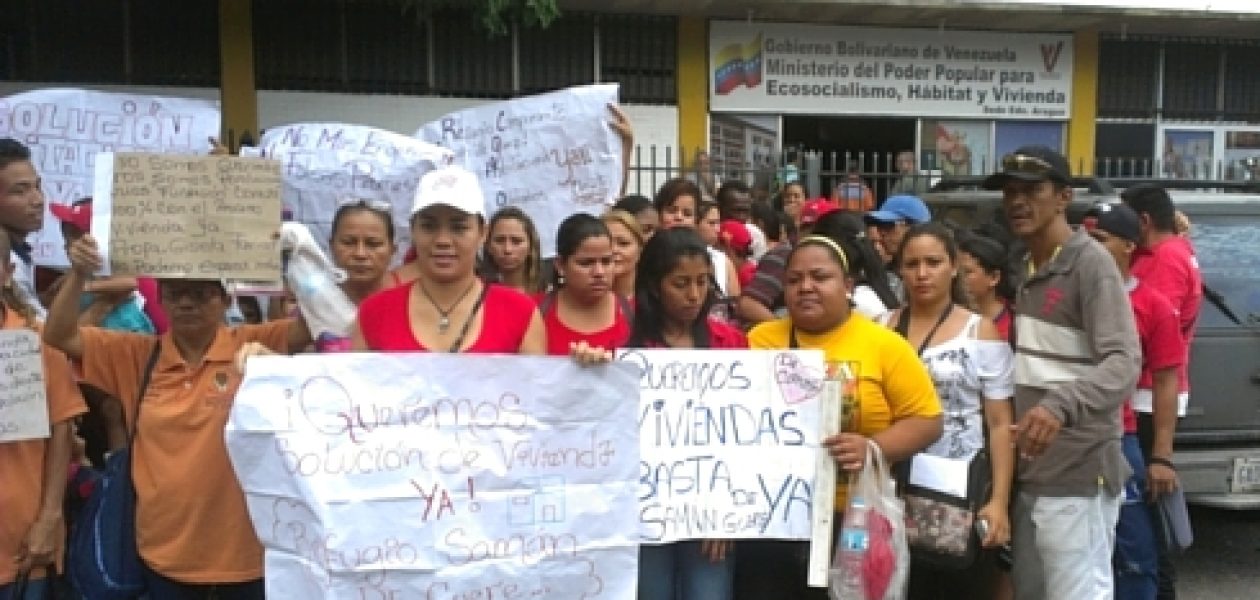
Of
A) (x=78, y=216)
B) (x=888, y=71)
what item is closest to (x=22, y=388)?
(x=78, y=216)

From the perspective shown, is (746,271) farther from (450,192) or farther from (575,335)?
(450,192)

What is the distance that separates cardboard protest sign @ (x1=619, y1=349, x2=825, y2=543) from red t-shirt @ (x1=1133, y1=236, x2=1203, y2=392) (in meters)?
2.26

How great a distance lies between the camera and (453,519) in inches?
122

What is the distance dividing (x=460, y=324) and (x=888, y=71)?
12326 millimetres

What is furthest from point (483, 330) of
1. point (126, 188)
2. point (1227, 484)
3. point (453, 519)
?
point (1227, 484)

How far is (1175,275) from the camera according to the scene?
475cm

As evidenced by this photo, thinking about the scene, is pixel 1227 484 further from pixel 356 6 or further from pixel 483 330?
pixel 356 6

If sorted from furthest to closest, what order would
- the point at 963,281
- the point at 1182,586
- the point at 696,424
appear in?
the point at 1182,586, the point at 963,281, the point at 696,424

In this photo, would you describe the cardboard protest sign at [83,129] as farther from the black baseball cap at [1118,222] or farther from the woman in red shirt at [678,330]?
the black baseball cap at [1118,222]

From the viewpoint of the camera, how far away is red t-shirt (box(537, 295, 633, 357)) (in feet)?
11.1

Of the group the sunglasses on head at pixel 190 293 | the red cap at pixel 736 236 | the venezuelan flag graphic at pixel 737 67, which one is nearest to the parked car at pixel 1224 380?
the red cap at pixel 736 236

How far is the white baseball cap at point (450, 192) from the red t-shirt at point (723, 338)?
724mm

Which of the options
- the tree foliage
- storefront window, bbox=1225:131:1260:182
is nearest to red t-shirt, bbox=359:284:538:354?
the tree foliage

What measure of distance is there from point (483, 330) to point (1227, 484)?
4.06 meters
